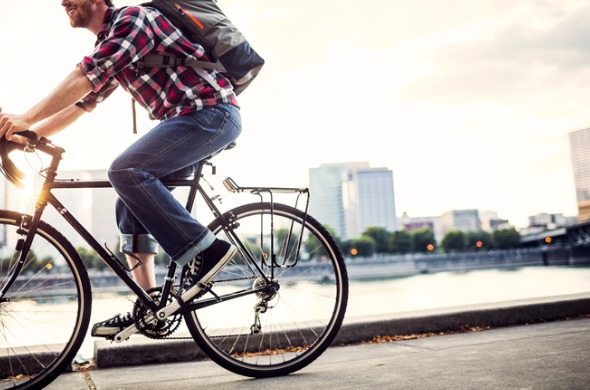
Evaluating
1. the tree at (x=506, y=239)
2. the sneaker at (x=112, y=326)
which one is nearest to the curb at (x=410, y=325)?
the sneaker at (x=112, y=326)

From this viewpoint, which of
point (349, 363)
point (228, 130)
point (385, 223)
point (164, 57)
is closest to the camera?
point (164, 57)

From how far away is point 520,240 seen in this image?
107375 millimetres

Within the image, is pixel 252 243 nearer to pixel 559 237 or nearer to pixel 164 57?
pixel 164 57

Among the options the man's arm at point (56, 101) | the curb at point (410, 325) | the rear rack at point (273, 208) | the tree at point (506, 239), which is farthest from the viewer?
the tree at point (506, 239)

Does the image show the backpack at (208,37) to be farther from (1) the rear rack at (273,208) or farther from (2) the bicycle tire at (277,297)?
(2) the bicycle tire at (277,297)

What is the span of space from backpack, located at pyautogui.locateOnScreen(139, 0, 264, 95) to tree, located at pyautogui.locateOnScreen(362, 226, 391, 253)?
106 metres

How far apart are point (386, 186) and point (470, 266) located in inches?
3242

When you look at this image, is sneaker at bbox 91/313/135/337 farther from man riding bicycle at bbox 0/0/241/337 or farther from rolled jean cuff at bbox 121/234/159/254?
rolled jean cuff at bbox 121/234/159/254

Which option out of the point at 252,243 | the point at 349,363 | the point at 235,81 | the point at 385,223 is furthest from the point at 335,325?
the point at 385,223

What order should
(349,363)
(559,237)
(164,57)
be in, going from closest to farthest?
1. (164,57)
2. (349,363)
3. (559,237)

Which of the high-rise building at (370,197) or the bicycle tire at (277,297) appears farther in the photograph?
the high-rise building at (370,197)

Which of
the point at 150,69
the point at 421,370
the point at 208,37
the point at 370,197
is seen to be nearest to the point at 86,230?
the point at 150,69

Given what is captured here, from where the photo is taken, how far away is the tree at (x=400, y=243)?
106m

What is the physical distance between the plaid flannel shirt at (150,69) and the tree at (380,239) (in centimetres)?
10642
